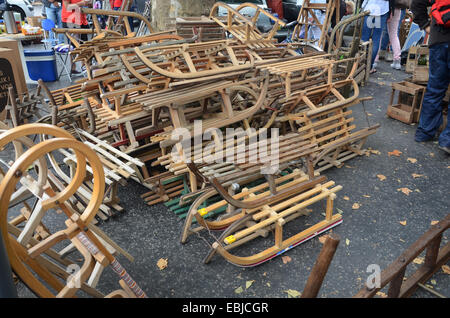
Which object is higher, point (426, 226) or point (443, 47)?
point (443, 47)

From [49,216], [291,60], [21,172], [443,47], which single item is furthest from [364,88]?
[21,172]

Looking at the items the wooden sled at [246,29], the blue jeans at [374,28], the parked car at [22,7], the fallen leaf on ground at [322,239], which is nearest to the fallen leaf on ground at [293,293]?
the fallen leaf on ground at [322,239]

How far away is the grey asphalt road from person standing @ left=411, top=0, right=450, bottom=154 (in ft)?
1.22

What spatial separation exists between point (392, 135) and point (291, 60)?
6.55 ft

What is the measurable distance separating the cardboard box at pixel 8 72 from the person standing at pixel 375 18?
21.2 ft

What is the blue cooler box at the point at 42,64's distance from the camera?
24.0 ft

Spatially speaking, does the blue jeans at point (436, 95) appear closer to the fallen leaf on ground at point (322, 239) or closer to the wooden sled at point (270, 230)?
the wooden sled at point (270, 230)

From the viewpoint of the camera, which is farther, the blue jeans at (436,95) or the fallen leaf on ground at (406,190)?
the blue jeans at (436,95)

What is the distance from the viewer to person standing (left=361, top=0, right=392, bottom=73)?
287 inches

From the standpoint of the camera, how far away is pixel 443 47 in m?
4.45

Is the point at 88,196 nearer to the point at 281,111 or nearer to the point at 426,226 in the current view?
the point at 281,111

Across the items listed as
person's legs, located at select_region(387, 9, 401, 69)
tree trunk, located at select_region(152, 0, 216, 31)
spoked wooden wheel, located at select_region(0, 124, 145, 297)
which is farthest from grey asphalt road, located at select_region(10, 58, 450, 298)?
person's legs, located at select_region(387, 9, 401, 69)

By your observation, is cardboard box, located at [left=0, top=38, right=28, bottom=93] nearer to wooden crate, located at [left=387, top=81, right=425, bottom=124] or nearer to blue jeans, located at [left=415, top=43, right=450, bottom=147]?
wooden crate, located at [left=387, top=81, right=425, bottom=124]
